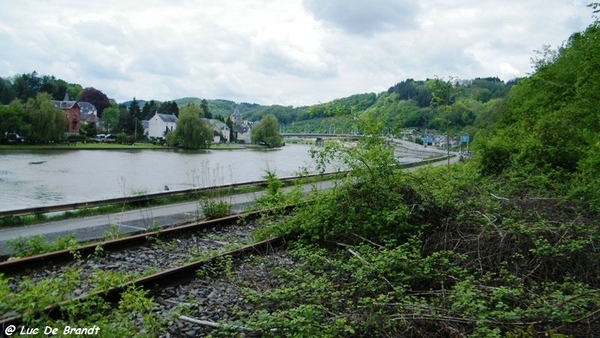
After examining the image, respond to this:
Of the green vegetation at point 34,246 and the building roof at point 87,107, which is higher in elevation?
the building roof at point 87,107

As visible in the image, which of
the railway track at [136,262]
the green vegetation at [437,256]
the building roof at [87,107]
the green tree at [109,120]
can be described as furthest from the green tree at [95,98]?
the green vegetation at [437,256]

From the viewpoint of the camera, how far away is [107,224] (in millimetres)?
10195

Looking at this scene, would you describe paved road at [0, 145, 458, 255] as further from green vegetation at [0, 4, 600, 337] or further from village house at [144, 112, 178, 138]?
village house at [144, 112, 178, 138]

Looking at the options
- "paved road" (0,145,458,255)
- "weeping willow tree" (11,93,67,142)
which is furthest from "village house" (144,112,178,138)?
"paved road" (0,145,458,255)

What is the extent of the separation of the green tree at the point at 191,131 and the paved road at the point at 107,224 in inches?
2209

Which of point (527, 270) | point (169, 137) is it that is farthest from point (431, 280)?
point (169, 137)

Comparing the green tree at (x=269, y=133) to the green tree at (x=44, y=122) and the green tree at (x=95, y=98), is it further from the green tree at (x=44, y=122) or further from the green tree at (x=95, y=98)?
the green tree at (x=95, y=98)

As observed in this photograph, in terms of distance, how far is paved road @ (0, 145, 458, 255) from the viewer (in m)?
9.01

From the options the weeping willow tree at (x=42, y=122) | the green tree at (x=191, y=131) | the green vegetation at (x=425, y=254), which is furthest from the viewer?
the green tree at (x=191, y=131)

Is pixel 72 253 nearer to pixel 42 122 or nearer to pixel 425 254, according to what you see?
pixel 425 254

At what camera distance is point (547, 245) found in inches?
227

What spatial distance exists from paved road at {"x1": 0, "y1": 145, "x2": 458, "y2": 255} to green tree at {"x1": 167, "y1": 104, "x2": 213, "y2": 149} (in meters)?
56.1

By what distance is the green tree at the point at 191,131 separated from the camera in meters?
67.4
